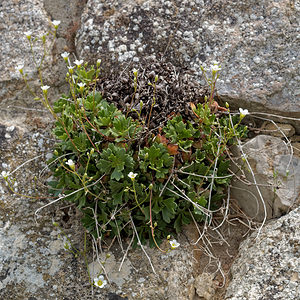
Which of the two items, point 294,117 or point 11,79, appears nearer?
point 294,117

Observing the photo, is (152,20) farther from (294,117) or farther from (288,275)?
(288,275)

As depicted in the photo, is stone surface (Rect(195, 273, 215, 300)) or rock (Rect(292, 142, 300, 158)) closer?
stone surface (Rect(195, 273, 215, 300))

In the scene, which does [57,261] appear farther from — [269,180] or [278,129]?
[278,129]

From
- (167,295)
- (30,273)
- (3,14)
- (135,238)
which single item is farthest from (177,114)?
(3,14)

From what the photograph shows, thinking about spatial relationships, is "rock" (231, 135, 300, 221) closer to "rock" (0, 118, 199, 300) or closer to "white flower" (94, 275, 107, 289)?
"rock" (0, 118, 199, 300)

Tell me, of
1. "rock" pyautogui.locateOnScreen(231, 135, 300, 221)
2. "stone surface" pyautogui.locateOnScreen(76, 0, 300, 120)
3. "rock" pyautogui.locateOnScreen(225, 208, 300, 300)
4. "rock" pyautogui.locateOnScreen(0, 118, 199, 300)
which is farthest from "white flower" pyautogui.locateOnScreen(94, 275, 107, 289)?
"stone surface" pyautogui.locateOnScreen(76, 0, 300, 120)
